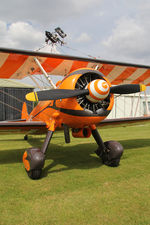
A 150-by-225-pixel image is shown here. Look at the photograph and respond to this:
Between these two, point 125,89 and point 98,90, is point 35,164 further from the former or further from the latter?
point 125,89

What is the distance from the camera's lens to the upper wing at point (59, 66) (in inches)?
211

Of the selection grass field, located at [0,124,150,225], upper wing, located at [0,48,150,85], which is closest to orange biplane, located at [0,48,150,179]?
upper wing, located at [0,48,150,85]

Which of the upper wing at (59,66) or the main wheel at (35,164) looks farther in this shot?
the upper wing at (59,66)

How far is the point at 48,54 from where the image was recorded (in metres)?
5.22

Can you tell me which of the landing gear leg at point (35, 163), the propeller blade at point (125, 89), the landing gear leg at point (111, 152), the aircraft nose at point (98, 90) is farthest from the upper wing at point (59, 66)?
the landing gear leg at point (35, 163)

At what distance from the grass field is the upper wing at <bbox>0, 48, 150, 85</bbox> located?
302cm

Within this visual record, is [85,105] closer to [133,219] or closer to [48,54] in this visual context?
Result: [48,54]

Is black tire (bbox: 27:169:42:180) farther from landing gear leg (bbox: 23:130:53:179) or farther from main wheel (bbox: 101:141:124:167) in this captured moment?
main wheel (bbox: 101:141:124:167)

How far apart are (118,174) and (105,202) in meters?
1.51

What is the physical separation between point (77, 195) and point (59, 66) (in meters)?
4.58

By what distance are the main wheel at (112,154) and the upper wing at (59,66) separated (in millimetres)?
2549

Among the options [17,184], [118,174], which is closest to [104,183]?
[118,174]

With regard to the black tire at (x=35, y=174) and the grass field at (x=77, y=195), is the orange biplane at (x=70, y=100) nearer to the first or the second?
the black tire at (x=35, y=174)

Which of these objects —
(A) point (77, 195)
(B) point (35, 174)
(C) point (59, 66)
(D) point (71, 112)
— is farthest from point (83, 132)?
(C) point (59, 66)
